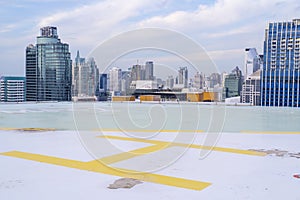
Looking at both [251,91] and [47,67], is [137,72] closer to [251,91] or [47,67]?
[251,91]

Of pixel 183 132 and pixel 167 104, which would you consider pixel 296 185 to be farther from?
pixel 167 104

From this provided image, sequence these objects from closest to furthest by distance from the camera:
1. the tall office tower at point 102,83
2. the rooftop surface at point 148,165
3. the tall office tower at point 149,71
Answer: the rooftop surface at point 148,165 < the tall office tower at point 149,71 < the tall office tower at point 102,83

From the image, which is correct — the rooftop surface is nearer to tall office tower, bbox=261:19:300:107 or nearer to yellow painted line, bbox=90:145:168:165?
yellow painted line, bbox=90:145:168:165

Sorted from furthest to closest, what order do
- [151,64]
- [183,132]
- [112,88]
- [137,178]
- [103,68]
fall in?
[112,88] < [183,132] < [151,64] < [103,68] < [137,178]

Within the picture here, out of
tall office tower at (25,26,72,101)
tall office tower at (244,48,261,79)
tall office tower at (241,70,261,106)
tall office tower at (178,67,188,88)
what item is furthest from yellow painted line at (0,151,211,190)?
tall office tower at (244,48,261,79)

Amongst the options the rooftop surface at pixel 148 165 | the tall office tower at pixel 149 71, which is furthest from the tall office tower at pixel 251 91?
the rooftop surface at pixel 148 165

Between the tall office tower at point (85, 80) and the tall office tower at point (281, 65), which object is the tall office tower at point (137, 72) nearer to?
the tall office tower at point (85, 80)

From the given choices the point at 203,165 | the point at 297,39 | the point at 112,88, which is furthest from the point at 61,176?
the point at 297,39
